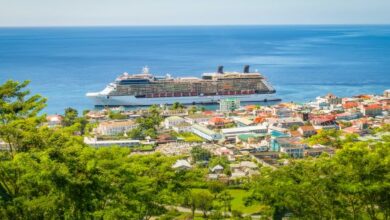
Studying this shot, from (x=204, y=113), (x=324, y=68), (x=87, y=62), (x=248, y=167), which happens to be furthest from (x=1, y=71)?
(x=248, y=167)

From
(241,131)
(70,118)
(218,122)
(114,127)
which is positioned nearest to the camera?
(241,131)

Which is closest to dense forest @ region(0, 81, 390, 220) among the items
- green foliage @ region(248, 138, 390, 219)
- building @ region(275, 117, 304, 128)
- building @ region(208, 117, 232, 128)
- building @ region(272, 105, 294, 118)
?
green foliage @ region(248, 138, 390, 219)

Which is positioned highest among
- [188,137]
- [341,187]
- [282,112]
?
[341,187]

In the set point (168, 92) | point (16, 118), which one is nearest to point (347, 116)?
point (168, 92)

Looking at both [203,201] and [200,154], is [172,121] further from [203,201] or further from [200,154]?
[203,201]

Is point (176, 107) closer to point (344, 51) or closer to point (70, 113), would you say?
point (70, 113)

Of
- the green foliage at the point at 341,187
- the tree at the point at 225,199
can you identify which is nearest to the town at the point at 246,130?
the tree at the point at 225,199

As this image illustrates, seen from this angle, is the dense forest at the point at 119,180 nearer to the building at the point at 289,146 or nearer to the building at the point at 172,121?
the building at the point at 289,146
